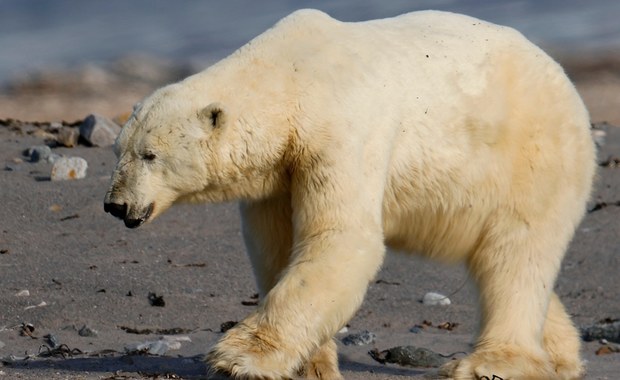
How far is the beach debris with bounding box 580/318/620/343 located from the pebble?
0.95 m

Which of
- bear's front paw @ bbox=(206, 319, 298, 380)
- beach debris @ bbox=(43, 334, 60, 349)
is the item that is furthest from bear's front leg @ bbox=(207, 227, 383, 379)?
beach debris @ bbox=(43, 334, 60, 349)

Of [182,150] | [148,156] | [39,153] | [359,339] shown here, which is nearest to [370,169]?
[182,150]

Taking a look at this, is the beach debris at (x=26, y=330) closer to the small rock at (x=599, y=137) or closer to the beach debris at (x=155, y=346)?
the beach debris at (x=155, y=346)

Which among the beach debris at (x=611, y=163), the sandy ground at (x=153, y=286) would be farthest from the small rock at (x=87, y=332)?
the beach debris at (x=611, y=163)

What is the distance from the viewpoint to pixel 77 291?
7.99m

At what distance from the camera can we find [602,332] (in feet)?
25.1

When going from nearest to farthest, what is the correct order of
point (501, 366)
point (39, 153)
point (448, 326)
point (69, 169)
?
point (501, 366) → point (448, 326) → point (69, 169) → point (39, 153)

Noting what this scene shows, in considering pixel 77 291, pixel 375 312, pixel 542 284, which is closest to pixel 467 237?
pixel 542 284

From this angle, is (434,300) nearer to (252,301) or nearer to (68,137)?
(252,301)

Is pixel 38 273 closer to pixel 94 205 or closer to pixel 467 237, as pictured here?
pixel 94 205

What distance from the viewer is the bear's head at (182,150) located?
5406 millimetres

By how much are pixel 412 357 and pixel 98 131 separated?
5393 mm

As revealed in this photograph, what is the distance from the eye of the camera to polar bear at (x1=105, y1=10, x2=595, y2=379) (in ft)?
17.5

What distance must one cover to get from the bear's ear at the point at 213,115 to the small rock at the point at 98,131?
20.1 ft
